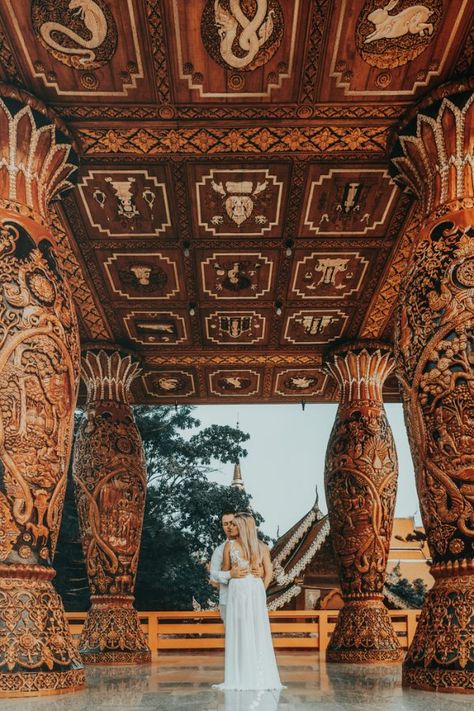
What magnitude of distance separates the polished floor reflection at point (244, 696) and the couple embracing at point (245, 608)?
210mm

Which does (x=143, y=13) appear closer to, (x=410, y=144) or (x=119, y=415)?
(x=410, y=144)

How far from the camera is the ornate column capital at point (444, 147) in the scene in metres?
6.04

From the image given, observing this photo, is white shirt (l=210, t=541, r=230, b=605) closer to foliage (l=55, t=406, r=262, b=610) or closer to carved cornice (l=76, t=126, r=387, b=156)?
carved cornice (l=76, t=126, r=387, b=156)

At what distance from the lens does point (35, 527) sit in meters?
5.47

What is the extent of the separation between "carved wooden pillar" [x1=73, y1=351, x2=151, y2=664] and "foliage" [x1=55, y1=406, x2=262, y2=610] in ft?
26.9

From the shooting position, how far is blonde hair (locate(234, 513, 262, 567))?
20.3 feet

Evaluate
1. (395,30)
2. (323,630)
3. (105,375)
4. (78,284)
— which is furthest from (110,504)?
(395,30)

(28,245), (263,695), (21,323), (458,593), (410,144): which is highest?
(410,144)

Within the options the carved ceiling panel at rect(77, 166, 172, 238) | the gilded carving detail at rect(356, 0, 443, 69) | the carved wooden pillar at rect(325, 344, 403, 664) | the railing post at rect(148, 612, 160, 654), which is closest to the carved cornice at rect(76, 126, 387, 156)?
the carved ceiling panel at rect(77, 166, 172, 238)

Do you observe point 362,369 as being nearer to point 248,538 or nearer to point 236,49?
point 248,538

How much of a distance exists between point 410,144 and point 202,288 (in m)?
3.86

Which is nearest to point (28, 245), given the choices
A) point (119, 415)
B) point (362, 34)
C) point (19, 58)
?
point (19, 58)

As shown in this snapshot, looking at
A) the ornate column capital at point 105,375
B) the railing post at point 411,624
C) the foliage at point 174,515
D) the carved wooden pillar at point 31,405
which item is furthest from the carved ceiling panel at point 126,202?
the foliage at point 174,515

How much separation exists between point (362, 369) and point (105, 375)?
3773mm
